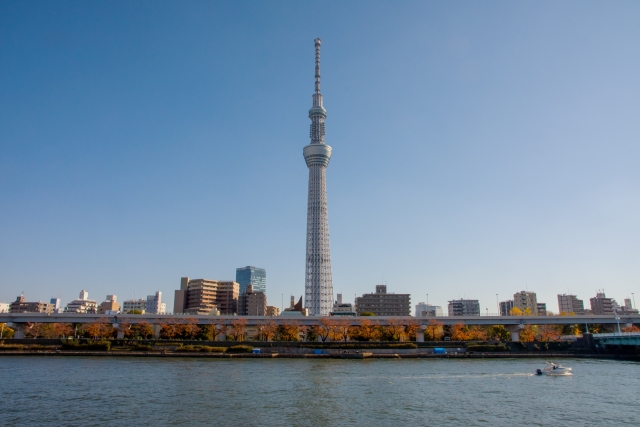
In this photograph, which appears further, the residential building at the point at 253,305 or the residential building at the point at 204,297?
the residential building at the point at 253,305

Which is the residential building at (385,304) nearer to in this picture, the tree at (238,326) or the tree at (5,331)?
the tree at (238,326)

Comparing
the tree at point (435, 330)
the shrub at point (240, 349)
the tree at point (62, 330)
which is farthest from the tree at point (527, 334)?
the tree at point (62, 330)

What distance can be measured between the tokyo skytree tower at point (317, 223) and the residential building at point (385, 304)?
34.0ft

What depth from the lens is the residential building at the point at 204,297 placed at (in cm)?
15750

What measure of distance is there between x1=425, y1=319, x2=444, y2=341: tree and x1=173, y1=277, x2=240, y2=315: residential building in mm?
83582

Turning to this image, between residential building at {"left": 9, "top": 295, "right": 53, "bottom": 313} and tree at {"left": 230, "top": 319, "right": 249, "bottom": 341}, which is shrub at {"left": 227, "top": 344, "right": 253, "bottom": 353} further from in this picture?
residential building at {"left": 9, "top": 295, "right": 53, "bottom": 313}

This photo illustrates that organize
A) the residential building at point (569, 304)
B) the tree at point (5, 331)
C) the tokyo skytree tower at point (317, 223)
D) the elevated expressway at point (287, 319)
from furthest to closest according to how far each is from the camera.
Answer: the residential building at point (569, 304) < the tokyo skytree tower at point (317, 223) < the tree at point (5, 331) < the elevated expressway at point (287, 319)

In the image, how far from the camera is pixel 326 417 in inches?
1156

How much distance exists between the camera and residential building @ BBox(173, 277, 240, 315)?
157500 mm

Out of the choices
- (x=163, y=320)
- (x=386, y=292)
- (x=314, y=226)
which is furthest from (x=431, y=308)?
(x=163, y=320)

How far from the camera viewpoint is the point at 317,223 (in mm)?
158625

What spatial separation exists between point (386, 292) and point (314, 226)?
30855mm

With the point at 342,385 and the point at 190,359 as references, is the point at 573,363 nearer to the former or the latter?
the point at 342,385

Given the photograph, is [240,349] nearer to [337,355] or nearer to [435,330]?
[337,355]
